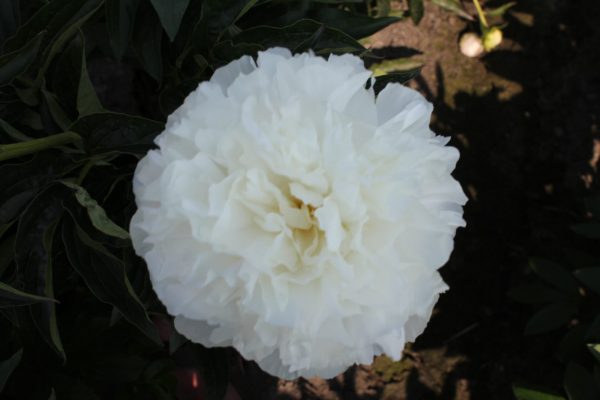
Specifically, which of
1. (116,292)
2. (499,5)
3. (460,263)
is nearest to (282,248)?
(116,292)

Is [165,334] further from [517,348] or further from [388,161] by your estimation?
[517,348]

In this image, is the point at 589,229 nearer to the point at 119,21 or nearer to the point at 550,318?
the point at 550,318

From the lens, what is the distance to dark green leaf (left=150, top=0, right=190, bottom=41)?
2.07 feet

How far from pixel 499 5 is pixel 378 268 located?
1537 mm

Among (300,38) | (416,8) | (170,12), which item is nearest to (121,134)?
(170,12)

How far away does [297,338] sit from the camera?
541 mm

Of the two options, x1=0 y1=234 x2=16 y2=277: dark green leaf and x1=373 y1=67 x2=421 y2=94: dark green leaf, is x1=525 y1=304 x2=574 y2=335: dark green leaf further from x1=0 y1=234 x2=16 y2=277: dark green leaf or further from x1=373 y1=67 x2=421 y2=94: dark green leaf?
x1=0 y1=234 x2=16 y2=277: dark green leaf

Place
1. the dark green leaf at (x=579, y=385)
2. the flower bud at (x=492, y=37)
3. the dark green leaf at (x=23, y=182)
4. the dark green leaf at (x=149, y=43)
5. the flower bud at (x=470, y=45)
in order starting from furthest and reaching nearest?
the flower bud at (x=470, y=45)
the flower bud at (x=492, y=37)
the dark green leaf at (x=579, y=385)
the dark green leaf at (x=149, y=43)
the dark green leaf at (x=23, y=182)

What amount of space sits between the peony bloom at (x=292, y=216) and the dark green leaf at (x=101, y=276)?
102 millimetres

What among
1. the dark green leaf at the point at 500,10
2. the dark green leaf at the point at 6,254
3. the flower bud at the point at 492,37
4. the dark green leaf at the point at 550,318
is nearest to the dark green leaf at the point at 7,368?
the dark green leaf at the point at 6,254

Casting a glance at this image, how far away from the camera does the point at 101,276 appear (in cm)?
65

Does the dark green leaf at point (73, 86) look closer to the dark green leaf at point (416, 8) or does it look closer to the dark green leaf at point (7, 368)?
the dark green leaf at point (7, 368)

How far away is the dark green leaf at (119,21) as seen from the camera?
667mm

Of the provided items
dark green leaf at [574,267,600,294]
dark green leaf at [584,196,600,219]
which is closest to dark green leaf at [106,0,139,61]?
dark green leaf at [574,267,600,294]
